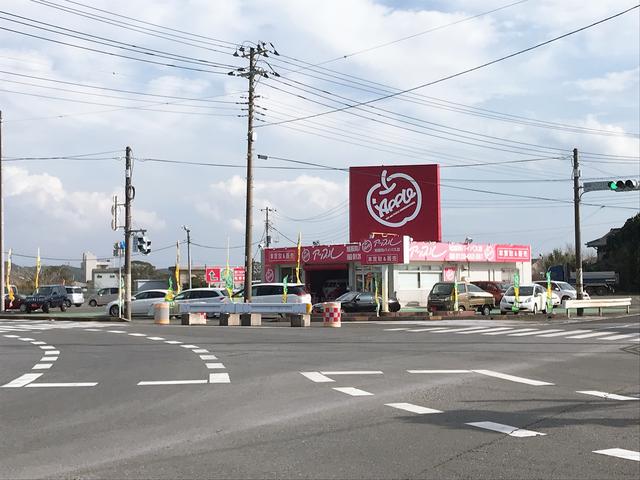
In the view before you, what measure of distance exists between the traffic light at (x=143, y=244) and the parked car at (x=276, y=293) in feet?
20.4

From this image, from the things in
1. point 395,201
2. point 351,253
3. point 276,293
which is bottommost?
point 276,293

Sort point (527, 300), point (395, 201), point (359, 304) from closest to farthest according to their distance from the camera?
point (527, 300) → point (359, 304) → point (395, 201)

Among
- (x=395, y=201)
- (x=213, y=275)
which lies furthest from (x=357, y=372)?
(x=213, y=275)

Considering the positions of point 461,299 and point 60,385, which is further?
point 461,299

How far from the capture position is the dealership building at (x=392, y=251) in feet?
155

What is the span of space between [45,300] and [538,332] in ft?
101

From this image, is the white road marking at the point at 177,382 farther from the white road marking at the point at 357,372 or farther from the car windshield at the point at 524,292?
the car windshield at the point at 524,292

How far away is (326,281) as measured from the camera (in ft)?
169

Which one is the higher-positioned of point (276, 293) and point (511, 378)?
point (276, 293)

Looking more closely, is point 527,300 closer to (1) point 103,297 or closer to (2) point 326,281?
(2) point 326,281

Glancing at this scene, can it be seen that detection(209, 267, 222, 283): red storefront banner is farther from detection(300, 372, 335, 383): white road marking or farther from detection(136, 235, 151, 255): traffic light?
detection(300, 372, 335, 383): white road marking

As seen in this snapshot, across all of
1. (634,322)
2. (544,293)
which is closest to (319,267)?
(544,293)

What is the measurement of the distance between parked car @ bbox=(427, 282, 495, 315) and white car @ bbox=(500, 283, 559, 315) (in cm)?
122

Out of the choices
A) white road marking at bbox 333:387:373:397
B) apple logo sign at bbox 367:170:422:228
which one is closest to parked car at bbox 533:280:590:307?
apple logo sign at bbox 367:170:422:228
